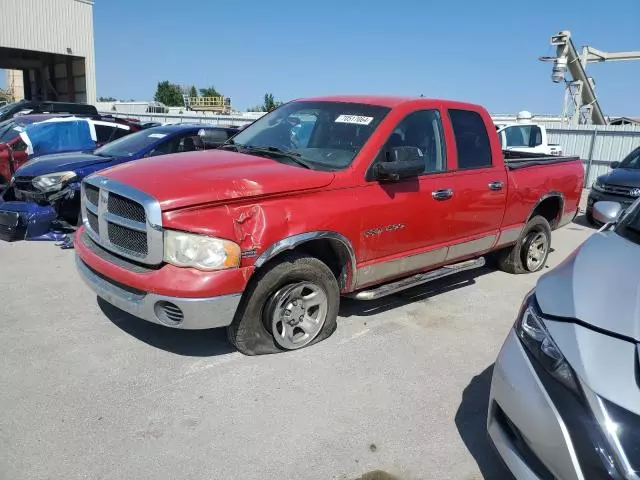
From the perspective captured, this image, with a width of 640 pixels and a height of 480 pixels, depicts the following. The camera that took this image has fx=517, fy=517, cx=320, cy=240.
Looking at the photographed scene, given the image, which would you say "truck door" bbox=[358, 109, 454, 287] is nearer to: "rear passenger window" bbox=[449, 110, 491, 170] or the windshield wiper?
"rear passenger window" bbox=[449, 110, 491, 170]

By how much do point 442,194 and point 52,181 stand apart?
544cm

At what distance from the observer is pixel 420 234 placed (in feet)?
15.0

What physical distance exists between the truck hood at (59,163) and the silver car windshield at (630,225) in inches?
253

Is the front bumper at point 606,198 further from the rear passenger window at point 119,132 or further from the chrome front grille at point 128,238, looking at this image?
the rear passenger window at point 119,132

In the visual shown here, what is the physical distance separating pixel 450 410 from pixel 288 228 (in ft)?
5.33

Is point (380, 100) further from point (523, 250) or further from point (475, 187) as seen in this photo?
point (523, 250)

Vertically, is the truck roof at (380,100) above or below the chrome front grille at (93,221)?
above

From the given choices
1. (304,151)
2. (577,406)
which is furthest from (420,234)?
(577,406)

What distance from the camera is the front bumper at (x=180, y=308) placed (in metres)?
3.33

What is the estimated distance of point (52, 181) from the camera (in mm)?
7160

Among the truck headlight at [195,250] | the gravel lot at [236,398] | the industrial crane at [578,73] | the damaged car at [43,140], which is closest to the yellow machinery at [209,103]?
the industrial crane at [578,73]

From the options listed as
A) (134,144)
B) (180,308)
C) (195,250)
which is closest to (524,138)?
(134,144)

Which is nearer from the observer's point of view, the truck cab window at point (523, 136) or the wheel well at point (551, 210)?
the wheel well at point (551, 210)

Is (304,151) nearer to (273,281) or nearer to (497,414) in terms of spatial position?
(273,281)
